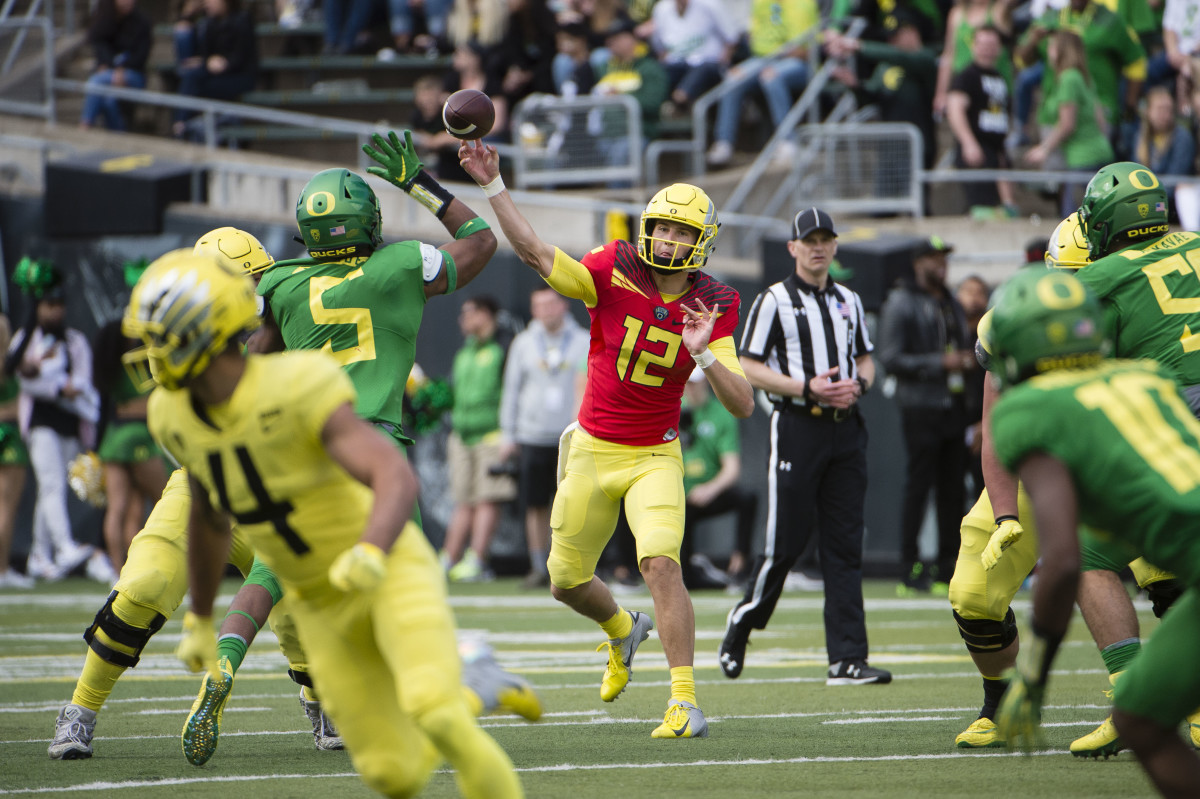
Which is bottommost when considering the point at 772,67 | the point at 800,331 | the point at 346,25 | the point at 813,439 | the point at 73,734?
the point at 73,734

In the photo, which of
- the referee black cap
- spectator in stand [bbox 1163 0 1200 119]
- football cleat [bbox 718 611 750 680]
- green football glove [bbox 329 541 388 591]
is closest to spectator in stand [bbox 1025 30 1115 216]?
spectator in stand [bbox 1163 0 1200 119]

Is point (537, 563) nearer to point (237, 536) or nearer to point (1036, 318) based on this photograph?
point (237, 536)

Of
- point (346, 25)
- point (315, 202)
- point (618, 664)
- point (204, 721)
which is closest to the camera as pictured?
point (204, 721)

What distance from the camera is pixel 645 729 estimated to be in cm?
600

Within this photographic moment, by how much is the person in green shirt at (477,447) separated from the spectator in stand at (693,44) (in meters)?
3.93

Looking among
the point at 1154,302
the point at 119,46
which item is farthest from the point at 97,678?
the point at 119,46

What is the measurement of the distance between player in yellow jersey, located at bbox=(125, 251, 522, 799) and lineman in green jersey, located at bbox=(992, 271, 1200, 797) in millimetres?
1352

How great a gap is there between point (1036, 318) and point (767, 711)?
10.5 feet

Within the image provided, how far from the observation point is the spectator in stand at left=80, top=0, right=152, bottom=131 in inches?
680

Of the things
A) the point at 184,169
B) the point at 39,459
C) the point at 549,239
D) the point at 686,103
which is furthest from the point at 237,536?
the point at 686,103

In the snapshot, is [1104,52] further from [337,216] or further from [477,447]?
[337,216]

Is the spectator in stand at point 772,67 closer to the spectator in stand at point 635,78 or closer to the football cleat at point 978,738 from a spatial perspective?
the spectator in stand at point 635,78

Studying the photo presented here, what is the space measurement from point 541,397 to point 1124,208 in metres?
7.89

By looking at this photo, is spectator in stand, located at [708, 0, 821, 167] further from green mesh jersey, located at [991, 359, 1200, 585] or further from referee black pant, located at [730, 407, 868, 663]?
green mesh jersey, located at [991, 359, 1200, 585]
